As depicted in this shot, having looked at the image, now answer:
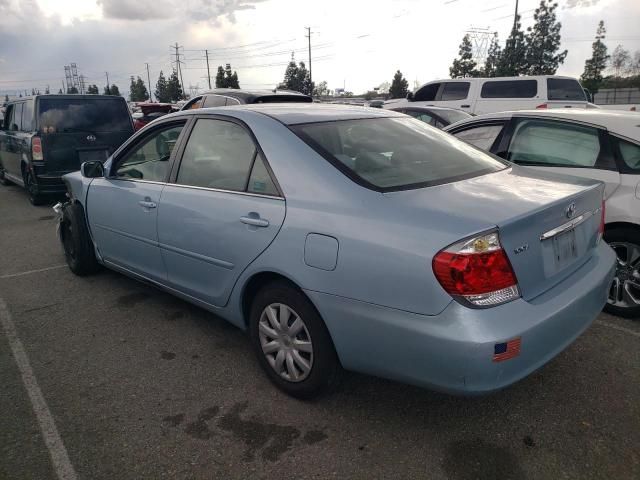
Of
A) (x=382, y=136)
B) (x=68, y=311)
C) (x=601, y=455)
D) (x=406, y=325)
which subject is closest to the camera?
(x=406, y=325)

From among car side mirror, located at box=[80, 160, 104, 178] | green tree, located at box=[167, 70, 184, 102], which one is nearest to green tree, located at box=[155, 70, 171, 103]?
green tree, located at box=[167, 70, 184, 102]

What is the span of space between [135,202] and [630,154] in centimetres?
370

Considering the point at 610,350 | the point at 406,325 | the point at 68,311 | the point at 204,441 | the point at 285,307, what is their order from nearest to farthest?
the point at 406,325 < the point at 204,441 < the point at 285,307 < the point at 610,350 < the point at 68,311

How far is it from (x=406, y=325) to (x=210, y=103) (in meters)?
8.62

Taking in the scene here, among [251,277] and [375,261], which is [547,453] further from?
[251,277]

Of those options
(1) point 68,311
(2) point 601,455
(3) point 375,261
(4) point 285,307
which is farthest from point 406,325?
(1) point 68,311

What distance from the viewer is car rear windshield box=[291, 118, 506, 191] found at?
270cm

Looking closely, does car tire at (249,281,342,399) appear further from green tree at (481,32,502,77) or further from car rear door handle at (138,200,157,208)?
green tree at (481,32,502,77)

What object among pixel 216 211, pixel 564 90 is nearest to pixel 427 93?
pixel 564 90

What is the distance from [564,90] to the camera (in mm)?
13344

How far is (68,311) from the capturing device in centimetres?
Answer: 425

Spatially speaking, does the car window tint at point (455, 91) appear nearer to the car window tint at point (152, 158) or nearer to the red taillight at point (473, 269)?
the car window tint at point (152, 158)

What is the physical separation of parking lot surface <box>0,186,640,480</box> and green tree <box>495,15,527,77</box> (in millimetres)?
38100

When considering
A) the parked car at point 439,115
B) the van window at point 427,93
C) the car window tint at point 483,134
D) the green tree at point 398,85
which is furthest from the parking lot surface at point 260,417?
Result: the green tree at point 398,85
